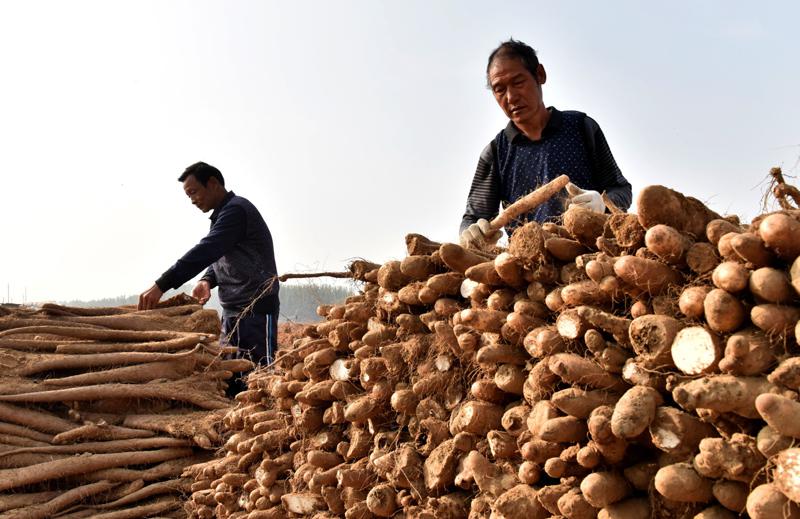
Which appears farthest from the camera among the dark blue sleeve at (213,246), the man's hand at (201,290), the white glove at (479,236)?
the man's hand at (201,290)

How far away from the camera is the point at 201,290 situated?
6.14 m

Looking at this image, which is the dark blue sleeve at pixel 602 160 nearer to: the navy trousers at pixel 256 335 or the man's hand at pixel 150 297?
the navy trousers at pixel 256 335

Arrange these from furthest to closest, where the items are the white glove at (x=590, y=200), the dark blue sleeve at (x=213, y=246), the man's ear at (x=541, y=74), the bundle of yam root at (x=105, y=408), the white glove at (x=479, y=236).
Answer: the dark blue sleeve at (x=213, y=246) → the bundle of yam root at (x=105, y=408) → the man's ear at (x=541, y=74) → the white glove at (x=479, y=236) → the white glove at (x=590, y=200)

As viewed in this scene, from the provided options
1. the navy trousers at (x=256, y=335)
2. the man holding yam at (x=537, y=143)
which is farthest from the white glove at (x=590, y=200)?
the navy trousers at (x=256, y=335)

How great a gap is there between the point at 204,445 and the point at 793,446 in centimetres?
371

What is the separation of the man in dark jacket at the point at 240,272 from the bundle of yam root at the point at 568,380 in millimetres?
1970

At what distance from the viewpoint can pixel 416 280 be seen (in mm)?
3221

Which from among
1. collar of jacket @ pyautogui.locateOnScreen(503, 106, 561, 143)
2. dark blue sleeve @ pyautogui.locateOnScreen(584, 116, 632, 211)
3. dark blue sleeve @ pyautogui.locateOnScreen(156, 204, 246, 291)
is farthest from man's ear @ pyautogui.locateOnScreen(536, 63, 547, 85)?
dark blue sleeve @ pyautogui.locateOnScreen(156, 204, 246, 291)

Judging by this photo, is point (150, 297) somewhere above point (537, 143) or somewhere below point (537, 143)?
below

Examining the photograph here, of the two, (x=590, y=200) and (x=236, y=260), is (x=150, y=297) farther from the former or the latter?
(x=590, y=200)

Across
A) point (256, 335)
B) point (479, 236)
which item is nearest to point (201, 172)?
point (256, 335)

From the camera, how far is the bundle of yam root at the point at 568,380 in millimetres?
1918

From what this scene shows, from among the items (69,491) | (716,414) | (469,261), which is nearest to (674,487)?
(716,414)

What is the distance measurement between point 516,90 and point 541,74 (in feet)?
0.78
